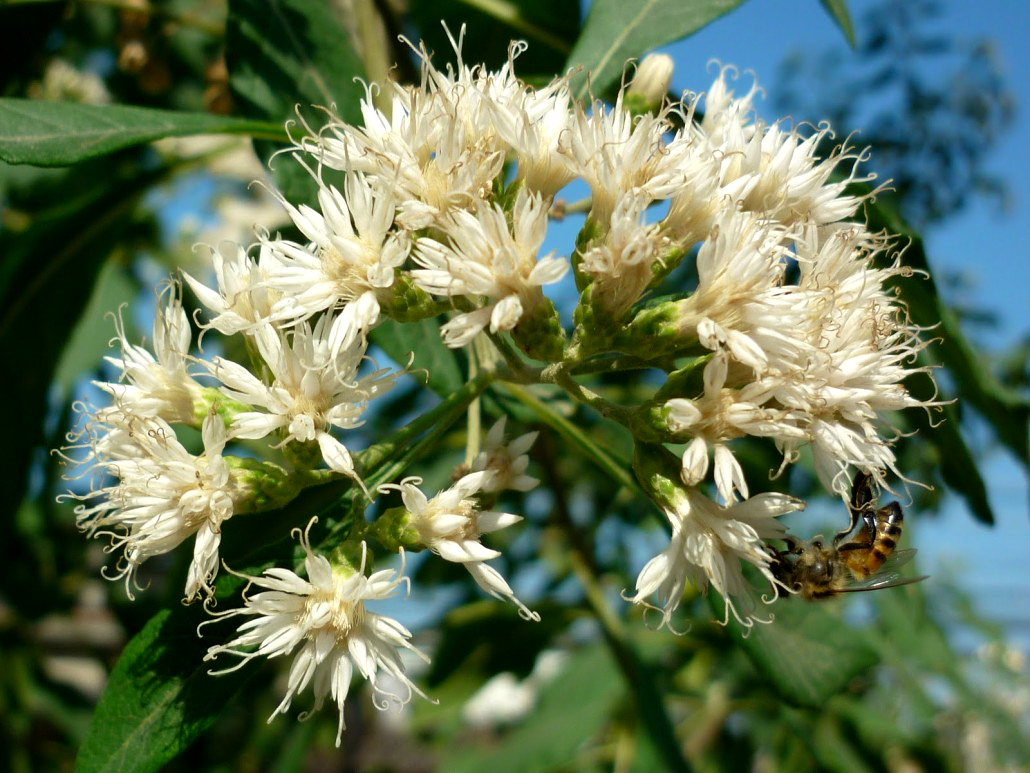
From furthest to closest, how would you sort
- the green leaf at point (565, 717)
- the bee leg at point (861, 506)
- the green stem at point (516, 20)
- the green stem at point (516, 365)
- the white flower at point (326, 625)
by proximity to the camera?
the green leaf at point (565, 717) < the green stem at point (516, 20) < the bee leg at point (861, 506) < the green stem at point (516, 365) < the white flower at point (326, 625)

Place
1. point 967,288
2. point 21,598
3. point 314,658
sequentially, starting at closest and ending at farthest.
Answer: point 314,658 → point 21,598 → point 967,288

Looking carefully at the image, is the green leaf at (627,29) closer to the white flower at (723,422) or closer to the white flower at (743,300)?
the white flower at (743,300)

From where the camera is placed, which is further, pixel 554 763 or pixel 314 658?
pixel 554 763

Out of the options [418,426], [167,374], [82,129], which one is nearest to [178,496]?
[167,374]

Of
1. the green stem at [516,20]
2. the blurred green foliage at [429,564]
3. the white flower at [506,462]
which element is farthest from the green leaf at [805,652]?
the green stem at [516,20]

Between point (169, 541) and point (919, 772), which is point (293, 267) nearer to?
point (169, 541)

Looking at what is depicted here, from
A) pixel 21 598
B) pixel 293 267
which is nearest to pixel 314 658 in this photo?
pixel 293 267
